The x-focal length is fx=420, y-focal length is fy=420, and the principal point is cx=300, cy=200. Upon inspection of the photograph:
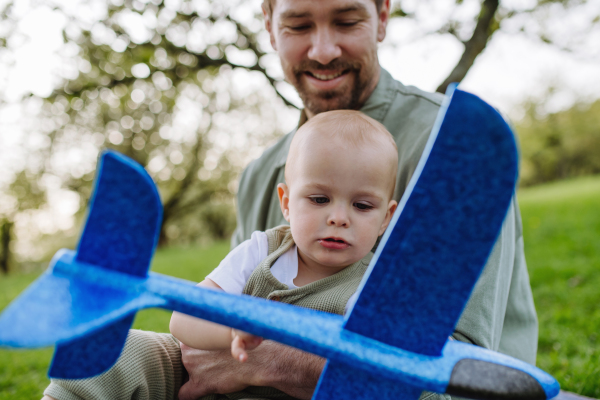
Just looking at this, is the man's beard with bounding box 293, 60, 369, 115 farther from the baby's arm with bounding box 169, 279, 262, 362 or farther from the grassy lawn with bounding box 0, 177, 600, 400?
the grassy lawn with bounding box 0, 177, 600, 400

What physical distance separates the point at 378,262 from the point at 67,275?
0.68 metres

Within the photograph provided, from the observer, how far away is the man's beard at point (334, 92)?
7.65 ft

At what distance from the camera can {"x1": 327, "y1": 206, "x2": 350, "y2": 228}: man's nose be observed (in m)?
1.48

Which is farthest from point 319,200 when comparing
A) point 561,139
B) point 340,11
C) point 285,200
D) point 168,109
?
point 561,139

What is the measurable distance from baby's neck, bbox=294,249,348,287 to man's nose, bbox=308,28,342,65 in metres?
1.15

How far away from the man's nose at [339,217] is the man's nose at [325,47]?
1.11m

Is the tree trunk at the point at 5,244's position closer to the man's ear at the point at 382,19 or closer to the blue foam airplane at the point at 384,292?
the man's ear at the point at 382,19

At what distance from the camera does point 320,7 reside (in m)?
2.17

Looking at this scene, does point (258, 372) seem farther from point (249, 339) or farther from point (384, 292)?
point (384, 292)

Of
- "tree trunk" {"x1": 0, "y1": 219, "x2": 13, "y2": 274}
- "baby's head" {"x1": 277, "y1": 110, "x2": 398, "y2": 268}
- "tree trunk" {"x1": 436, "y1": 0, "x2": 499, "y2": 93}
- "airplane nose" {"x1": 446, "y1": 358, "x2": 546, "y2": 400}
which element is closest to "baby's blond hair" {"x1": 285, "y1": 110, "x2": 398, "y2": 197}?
"baby's head" {"x1": 277, "y1": 110, "x2": 398, "y2": 268}

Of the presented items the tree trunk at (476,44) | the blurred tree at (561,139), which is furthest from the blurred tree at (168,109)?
the blurred tree at (561,139)

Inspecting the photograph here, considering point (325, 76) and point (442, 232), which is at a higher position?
point (325, 76)

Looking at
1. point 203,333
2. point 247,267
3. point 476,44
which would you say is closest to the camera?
point 203,333

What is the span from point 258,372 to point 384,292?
0.86 meters
